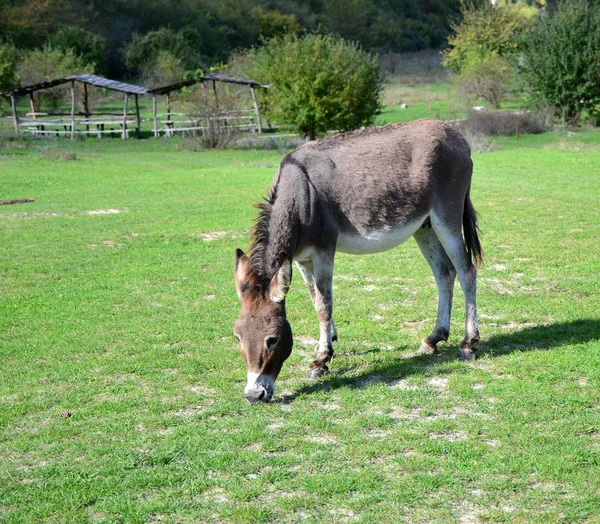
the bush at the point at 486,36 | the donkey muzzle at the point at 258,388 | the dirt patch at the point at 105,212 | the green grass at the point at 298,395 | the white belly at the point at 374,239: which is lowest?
the green grass at the point at 298,395

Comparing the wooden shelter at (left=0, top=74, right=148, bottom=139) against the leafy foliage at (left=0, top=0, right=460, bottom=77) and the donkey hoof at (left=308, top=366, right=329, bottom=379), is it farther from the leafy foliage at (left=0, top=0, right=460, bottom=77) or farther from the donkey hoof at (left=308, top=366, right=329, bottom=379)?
the donkey hoof at (left=308, top=366, right=329, bottom=379)

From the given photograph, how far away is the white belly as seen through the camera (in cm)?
676

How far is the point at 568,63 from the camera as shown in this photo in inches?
1341

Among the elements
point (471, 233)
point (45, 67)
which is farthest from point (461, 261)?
point (45, 67)

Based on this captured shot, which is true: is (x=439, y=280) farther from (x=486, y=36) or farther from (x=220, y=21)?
(x=220, y=21)

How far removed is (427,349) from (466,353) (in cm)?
41

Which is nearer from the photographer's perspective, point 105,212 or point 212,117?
point 105,212

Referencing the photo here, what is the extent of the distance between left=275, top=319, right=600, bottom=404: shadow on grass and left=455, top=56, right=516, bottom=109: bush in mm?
39900

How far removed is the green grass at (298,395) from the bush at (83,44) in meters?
53.2

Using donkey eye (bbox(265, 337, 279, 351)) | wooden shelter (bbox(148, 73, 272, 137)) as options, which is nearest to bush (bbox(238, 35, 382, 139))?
wooden shelter (bbox(148, 73, 272, 137))

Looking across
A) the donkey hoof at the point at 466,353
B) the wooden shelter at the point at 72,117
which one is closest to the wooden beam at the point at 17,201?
the donkey hoof at the point at 466,353

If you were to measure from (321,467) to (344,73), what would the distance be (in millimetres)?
30991

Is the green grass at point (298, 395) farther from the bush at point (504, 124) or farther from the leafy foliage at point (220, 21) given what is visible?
the leafy foliage at point (220, 21)

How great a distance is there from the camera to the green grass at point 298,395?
14.4ft
